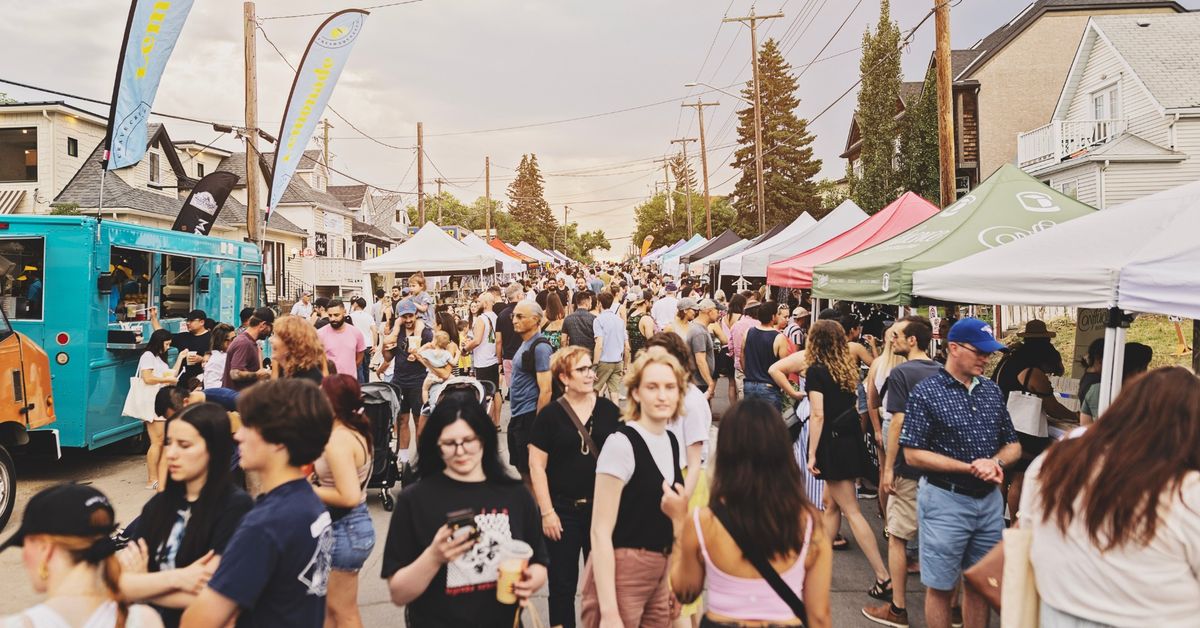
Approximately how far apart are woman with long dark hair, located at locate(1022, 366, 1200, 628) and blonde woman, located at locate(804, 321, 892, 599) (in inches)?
112

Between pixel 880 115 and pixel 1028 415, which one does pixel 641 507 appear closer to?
pixel 1028 415

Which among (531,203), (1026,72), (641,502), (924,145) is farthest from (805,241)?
(531,203)

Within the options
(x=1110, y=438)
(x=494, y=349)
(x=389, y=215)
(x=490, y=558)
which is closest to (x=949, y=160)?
(x=494, y=349)

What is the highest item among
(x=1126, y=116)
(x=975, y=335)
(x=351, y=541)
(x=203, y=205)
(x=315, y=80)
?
(x=1126, y=116)

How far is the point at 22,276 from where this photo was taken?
25.9 ft

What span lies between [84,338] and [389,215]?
65110mm

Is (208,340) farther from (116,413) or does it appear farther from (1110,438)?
(1110,438)

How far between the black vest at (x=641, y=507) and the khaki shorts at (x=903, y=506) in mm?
A: 2287

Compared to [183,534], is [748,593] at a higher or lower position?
lower

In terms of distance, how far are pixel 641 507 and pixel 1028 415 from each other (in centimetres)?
→ 364

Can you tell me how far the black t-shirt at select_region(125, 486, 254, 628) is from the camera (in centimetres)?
248

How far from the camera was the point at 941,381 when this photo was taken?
4.10 m

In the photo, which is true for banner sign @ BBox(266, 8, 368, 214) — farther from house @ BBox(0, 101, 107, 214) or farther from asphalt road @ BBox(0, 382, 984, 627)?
house @ BBox(0, 101, 107, 214)

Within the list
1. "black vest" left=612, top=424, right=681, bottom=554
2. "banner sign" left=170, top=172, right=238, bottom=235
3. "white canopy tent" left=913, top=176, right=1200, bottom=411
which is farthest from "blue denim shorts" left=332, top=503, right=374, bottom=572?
"banner sign" left=170, top=172, right=238, bottom=235
